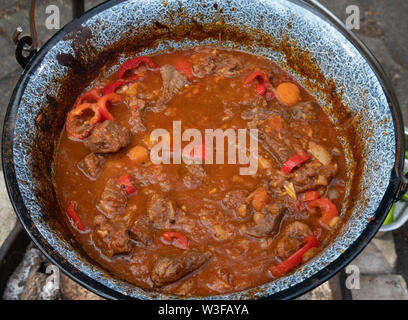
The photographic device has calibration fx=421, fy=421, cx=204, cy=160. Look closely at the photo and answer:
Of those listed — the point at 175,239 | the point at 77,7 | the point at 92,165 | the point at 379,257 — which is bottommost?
the point at 379,257

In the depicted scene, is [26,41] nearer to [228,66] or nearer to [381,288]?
[228,66]

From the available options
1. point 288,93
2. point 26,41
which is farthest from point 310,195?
point 26,41

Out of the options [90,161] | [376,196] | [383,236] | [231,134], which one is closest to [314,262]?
[376,196]

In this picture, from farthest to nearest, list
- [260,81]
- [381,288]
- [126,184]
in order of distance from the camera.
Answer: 1. [381,288]
2. [260,81]
3. [126,184]

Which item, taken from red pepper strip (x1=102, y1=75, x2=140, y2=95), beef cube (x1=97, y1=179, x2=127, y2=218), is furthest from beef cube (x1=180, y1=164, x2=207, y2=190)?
Result: red pepper strip (x1=102, y1=75, x2=140, y2=95)

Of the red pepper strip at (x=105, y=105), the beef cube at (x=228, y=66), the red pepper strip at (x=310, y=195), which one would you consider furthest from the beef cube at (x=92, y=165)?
the red pepper strip at (x=310, y=195)

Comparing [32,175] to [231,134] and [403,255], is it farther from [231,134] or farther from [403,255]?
[403,255]
